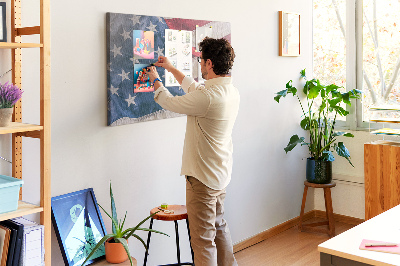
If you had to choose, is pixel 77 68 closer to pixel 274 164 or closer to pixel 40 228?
pixel 40 228

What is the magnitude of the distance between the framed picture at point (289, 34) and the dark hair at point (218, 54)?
5.62ft

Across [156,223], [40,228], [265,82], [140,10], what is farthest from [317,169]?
[40,228]

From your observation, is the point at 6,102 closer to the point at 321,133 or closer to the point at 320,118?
the point at 321,133

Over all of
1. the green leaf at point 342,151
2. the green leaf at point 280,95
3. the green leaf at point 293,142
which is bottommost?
the green leaf at point 342,151

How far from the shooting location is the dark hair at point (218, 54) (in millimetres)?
3328

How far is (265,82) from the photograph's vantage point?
4.78 meters

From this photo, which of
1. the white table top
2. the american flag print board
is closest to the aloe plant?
the american flag print board

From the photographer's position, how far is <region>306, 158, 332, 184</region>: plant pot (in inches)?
195

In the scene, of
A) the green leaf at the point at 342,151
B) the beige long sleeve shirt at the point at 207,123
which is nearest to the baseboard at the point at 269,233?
the green leaf at the point at 342,151

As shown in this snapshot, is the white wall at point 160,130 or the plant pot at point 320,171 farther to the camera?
the plant pot at point 320,171

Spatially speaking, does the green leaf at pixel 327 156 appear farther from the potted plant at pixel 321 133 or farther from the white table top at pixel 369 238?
the white table top at pixel 369 238

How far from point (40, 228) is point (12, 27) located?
3.55 feet

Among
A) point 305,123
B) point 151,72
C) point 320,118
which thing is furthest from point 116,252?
point 320,118

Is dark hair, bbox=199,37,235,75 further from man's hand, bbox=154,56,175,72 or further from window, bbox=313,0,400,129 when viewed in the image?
window, bbox=313,0,400,129
